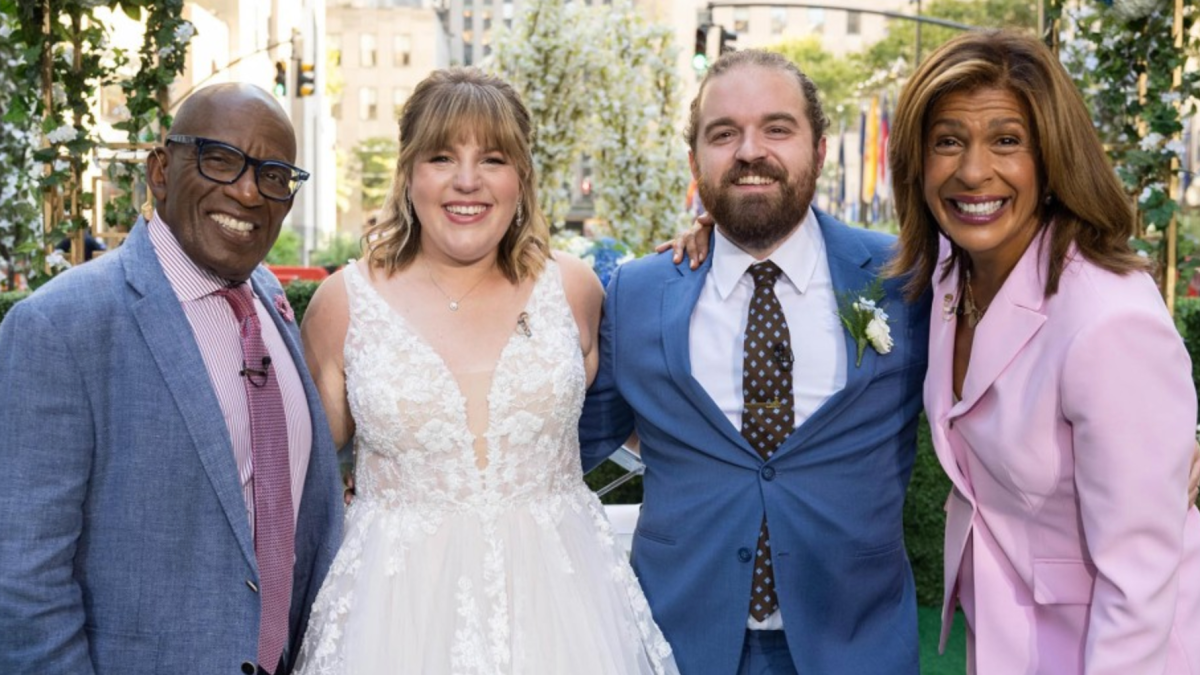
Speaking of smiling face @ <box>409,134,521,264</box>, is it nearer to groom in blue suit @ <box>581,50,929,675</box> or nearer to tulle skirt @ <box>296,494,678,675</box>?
groom in blue suit @ <box>581,50,929,675</box>

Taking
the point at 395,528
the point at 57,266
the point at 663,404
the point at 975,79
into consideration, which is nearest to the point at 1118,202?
the point at 975,79

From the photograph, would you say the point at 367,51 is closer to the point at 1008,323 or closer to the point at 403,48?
the point at 403,48

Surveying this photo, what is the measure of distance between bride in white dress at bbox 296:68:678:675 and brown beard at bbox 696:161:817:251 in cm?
54

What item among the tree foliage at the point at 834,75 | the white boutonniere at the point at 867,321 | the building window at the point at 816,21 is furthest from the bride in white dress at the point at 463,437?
the building window at the point at 816,21

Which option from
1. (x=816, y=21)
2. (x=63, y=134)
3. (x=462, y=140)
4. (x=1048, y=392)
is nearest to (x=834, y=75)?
(x=816, y=21)

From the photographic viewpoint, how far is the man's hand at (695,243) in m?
3.55

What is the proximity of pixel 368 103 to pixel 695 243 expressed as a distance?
80796mm

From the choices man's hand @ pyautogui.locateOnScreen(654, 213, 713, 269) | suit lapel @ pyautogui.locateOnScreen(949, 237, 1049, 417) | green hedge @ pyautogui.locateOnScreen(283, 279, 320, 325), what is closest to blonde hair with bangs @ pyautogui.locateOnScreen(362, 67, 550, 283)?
man's hand @ pyautogui.locateOnScreen(654, 213, 713, 269)

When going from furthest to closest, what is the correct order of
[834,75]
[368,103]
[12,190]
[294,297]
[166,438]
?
[368,103] < [834,75] < [12,190] < [294,297] < [166,438]

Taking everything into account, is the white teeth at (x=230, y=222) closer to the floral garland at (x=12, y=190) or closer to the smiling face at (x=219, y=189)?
the smiling face at (x=219, y=189)

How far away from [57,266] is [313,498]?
4.33 meters

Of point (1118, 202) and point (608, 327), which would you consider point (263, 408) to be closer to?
point (608, 327)

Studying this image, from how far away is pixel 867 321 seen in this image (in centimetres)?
326

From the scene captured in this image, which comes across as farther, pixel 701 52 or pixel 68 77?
pixel 701 52
